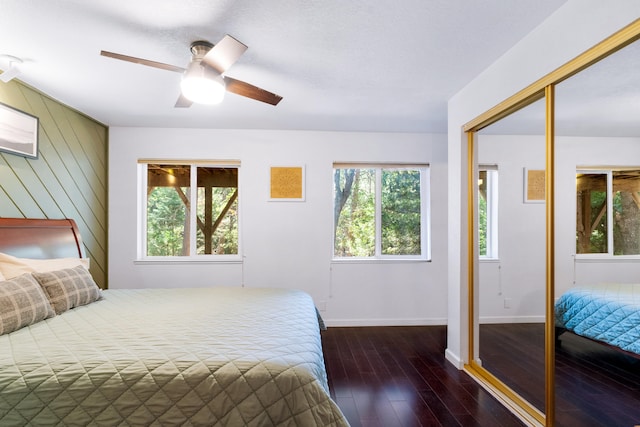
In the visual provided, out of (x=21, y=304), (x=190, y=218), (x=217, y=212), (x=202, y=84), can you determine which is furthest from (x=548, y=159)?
(x=190, y=218)

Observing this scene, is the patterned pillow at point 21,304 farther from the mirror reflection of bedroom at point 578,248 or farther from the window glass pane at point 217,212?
the mirror reflection of bedroom at point 578,248

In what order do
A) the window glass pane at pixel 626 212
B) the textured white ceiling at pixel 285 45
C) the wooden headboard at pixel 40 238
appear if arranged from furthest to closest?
the wooden headboard at pixel 40 238
the textured white ceiling at pixel 285 45
the window glass pane at pixel 626 212

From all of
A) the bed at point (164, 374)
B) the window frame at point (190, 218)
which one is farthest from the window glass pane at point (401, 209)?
the bed at point (164, 374)

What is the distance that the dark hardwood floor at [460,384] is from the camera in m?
1.72

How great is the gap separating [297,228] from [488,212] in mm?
2099

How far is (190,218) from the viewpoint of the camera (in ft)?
13.2

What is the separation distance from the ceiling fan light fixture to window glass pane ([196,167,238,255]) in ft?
7.04

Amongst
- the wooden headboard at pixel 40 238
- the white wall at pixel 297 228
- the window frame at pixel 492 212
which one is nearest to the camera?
the wooden headboard at pixel 40 238

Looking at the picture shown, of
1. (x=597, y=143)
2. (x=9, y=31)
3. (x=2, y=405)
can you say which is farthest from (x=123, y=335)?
(x=597, y=143)

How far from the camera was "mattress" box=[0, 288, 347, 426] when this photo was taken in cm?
129

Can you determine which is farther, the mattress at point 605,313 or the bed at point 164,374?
the mattress at point 605,313

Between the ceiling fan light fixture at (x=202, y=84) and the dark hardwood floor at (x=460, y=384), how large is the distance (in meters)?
2.16

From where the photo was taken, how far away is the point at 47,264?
97.7 inches

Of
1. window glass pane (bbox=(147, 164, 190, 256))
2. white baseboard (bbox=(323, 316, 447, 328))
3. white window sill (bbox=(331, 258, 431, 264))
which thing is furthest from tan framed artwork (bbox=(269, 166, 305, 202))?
white baseboard (bbox=(323, 316, 447, 328))
